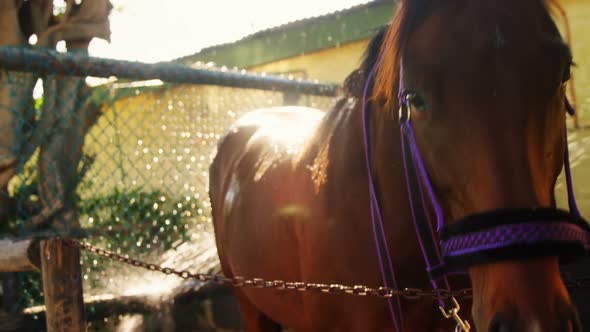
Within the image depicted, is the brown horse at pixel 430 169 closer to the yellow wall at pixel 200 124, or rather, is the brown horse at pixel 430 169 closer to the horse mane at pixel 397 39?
the horse mane at pixel 397 39

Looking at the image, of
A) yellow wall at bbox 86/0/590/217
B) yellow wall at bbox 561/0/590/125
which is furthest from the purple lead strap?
yellow wall at bbox 561/0/590/125

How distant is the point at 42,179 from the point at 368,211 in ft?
9.65

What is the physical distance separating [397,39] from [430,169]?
0.38 metres

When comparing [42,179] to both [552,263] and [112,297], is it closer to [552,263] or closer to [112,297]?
[112,297]

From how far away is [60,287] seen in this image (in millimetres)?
2328

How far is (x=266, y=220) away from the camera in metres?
2.47

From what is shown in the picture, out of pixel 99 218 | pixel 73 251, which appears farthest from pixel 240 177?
pixel 99 218

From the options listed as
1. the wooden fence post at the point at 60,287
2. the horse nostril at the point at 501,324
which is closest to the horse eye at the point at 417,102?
the horse nostril at the point at 501,324

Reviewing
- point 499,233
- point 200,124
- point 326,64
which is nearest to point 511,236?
point 499,233

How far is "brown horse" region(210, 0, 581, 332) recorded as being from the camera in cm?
124

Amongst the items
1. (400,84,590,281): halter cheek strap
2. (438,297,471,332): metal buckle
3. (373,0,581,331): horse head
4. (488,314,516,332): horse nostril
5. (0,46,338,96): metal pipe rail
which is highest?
(0,46,338,96): metal pipe rail

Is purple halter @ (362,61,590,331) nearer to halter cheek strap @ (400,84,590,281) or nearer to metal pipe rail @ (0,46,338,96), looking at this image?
halter cheek strap @ (400,84,590,281)

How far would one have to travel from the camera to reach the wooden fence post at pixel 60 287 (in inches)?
91.4

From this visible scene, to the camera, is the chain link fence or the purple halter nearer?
the purple halter
